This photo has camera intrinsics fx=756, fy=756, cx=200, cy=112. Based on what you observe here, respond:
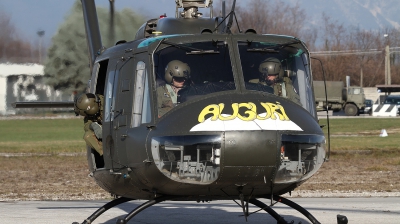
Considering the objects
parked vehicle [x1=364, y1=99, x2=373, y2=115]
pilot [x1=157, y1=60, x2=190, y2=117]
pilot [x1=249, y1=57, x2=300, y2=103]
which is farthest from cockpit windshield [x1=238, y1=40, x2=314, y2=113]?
parked vehicle [x1=364, y1=99, x2=373, y2=115]

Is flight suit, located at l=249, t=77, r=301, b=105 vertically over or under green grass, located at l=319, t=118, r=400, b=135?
over

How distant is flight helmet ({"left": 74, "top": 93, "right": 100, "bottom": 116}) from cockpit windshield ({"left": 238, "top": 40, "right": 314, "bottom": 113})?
2.12 m

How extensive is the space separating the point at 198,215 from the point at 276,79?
4.45m

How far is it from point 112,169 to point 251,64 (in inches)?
77.0

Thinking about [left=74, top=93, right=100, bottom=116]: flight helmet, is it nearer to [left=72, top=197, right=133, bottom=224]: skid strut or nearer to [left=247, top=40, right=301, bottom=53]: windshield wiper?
[left=72, top=197, right=133, bottom=224]: skid strut

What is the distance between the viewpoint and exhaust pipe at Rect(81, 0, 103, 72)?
38.1ft

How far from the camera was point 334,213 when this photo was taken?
1184 centimetres

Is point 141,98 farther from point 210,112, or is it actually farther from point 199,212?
point 199,212

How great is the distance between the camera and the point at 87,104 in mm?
8852

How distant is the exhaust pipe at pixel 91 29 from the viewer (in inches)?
458

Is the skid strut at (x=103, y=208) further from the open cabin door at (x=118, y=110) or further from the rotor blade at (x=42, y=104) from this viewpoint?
the rotor blade at (x=42, y=104)

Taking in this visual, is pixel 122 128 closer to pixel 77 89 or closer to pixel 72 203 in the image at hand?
pixel 72 203

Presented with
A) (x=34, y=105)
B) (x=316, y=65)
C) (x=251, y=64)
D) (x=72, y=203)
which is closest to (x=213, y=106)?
(x=251, y=64)

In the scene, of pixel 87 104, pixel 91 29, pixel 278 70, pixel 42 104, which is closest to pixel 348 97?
pixel 91 29
